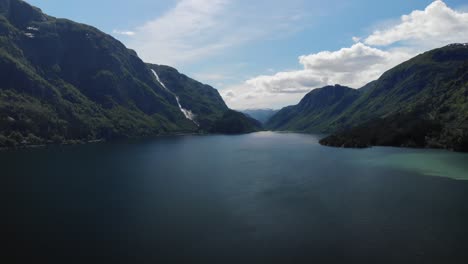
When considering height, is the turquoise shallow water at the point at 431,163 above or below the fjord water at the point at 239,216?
above

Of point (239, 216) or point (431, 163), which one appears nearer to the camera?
point (239, 216)

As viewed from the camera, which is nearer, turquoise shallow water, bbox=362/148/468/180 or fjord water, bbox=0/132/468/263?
fjord water, bbox=0/132/468/263

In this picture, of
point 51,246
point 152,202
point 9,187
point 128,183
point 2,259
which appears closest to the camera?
point 2,259

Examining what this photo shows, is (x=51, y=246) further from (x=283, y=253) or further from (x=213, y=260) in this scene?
(x=283, y=253)

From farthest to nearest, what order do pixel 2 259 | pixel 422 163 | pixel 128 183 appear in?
pixel 422 163 → pixel 128 183 → pixel 2 259

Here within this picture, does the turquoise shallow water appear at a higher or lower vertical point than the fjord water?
higher

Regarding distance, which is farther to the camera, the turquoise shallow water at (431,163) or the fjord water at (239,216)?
the turquoise shallow water at (431,163)

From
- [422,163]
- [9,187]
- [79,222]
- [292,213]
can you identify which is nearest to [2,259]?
[79,222]

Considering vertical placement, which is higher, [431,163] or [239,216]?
[431,163]
